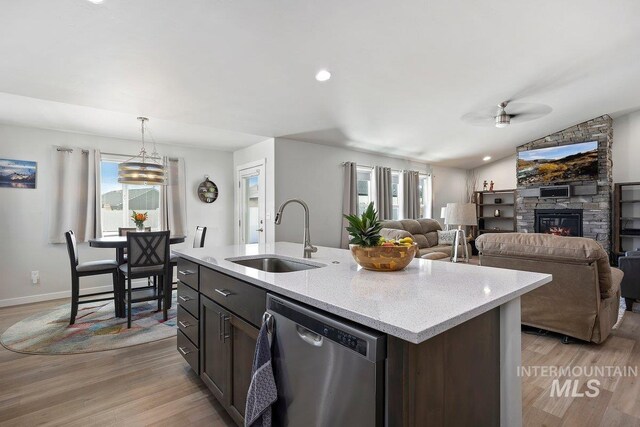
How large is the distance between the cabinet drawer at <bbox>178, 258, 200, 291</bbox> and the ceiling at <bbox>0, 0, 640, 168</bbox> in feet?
5.63

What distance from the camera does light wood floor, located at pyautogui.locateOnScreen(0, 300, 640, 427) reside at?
1871mm

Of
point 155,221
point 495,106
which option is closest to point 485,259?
point 495,106

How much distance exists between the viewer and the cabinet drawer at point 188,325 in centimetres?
211

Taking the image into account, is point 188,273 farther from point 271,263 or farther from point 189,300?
point 271,263

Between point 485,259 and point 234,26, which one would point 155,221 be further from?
point 485,259

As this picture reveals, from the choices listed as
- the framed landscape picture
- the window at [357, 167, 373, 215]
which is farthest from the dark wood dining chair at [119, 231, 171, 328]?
the window at [357, 167, 373, 215]

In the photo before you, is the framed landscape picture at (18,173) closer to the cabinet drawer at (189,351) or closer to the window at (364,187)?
the cabinet drawer at (189,351)

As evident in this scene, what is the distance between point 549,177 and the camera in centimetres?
670

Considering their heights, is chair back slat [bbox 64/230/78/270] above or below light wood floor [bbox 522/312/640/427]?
above

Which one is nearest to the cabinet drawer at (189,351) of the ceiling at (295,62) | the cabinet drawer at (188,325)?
the cabinet drawer at (188,325)

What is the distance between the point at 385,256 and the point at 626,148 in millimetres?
7383

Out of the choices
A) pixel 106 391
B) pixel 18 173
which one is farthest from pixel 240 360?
pixel 18 173

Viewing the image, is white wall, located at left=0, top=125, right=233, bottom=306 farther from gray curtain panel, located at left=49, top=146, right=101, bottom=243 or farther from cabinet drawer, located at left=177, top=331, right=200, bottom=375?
cabinet drawer, located at left=177, top=331, right=200, bottom=375

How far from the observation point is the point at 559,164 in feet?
21.4
